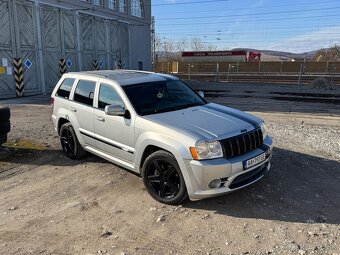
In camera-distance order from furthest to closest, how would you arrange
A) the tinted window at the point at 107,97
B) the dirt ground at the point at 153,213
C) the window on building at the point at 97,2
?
the window on building at the point at 97,2 < the tinted window at the point at 107,97 < the dirt ground at the point at 153,213

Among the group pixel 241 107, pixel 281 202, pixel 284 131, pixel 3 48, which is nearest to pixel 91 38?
pixel 3 48

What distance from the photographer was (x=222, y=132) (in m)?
4.59

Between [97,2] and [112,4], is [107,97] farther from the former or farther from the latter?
[112,4]

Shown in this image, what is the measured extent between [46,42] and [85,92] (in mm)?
16639

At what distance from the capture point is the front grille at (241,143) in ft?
14.8

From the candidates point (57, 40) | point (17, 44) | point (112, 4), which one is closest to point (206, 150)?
point (17, 44)

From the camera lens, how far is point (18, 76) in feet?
62.8

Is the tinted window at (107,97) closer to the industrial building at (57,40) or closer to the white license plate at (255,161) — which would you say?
the white license plate at (255,161)

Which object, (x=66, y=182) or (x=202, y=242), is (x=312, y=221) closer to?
(x=202, y=242)

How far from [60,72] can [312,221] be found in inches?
819

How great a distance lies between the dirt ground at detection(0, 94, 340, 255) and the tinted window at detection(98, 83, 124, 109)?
124 cm

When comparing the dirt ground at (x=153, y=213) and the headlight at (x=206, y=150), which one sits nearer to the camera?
the dirt ground at (x=153, y=213)

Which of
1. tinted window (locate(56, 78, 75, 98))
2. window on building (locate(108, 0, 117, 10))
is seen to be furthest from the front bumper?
window on building (locate(108, 0, 117, 10))

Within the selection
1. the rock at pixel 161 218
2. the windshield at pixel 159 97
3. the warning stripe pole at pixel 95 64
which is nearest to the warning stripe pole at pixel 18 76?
the warning stripe pole at pixel 95 64
